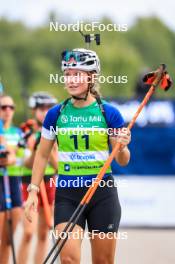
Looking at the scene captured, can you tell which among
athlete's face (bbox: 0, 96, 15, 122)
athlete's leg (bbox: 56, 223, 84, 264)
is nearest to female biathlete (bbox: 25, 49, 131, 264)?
athlete's leg (bbox: 56, 223, 84, 264)

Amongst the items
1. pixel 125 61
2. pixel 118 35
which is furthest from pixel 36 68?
pixel 118 35

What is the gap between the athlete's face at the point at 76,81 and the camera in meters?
9.02

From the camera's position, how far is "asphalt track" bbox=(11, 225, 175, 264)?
13625 mm

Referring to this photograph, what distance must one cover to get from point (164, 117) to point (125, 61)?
6762 centimetres

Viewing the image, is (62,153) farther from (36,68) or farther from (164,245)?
(36,68)

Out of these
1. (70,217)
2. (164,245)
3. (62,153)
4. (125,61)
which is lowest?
(164,245)

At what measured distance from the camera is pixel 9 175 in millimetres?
12352

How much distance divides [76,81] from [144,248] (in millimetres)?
6687

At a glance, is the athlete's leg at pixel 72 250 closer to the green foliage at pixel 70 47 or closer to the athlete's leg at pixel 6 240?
the athlete's leg at pixel 6 240

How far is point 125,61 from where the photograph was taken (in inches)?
3403

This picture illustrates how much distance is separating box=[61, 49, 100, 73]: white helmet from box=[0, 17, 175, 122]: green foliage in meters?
57.9

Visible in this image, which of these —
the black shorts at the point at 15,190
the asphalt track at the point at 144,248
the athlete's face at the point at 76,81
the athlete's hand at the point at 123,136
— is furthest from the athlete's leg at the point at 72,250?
the asphalt track at the point at 144,248

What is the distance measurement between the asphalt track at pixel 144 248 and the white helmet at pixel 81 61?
3.35m

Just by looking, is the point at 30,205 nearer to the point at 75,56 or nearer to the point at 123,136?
the point at 123,136
